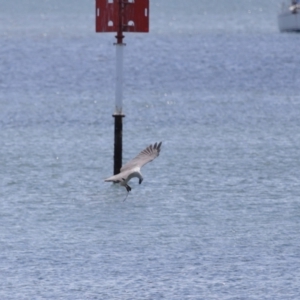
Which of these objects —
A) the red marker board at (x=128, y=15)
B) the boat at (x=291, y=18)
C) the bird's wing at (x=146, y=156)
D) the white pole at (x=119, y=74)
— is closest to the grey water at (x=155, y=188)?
the bird's wing at (x=146, y=156)

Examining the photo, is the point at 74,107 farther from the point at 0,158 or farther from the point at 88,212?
the point at 88,212

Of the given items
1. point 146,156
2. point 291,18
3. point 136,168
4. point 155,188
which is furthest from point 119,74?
point 291,18

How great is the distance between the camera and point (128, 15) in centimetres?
2225

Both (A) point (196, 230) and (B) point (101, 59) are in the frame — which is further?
(B) point (101, 59)

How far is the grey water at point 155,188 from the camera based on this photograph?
15875mm

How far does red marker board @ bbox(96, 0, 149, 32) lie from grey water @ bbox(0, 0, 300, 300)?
274 centimetres

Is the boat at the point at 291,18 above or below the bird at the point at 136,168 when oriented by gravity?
below

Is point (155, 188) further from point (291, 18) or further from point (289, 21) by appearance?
point (289, 21)

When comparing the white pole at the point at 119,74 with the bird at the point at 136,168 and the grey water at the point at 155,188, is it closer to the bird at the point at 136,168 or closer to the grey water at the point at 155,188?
the grey water at the point at 155,188

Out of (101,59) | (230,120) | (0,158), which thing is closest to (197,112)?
(230,120)

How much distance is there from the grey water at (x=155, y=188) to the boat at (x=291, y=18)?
23468 mm

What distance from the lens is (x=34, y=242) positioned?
17.7 meters

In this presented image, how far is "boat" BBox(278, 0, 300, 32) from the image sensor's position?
78.5m

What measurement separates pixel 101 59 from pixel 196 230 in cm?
4768
